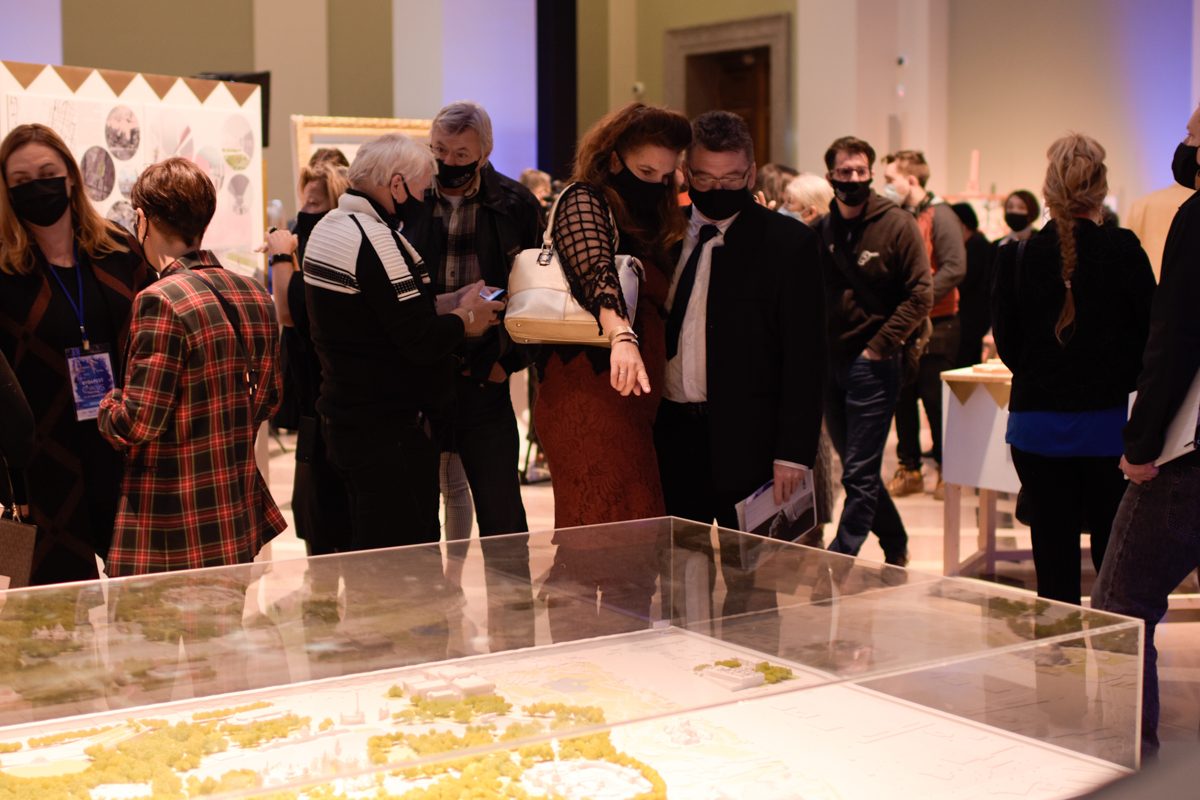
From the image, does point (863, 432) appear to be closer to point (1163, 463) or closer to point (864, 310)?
point (864, 310)

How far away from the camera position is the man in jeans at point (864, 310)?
425 cm

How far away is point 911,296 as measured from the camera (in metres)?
4.33

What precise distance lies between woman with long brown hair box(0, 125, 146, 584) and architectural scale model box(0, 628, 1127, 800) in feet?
4.31

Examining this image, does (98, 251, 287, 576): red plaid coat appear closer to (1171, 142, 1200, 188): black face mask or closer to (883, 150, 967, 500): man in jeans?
(1171, 142, 1200, 188): black face mask

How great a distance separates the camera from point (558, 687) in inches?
63.1

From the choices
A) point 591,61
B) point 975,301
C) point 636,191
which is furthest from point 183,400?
point 591,61

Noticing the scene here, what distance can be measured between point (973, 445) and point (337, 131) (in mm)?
3932

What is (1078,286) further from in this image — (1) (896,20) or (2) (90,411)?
(1) (896,20)

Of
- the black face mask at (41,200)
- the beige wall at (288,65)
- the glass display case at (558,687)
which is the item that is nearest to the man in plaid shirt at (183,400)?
the black face mask at (41,200)

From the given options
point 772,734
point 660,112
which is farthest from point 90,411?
point 772,734

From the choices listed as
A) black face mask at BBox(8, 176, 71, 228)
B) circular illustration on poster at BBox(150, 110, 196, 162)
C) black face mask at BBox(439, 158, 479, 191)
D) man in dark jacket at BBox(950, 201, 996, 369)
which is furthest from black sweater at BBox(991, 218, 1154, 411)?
man in dark jacket at BBox(950, 201, 996, 369)

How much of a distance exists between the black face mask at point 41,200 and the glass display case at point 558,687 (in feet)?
4.03

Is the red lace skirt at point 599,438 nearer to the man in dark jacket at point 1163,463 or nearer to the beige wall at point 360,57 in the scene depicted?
the man in dark jacket at point 1163,463

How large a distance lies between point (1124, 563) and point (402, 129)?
4873 millimetres
